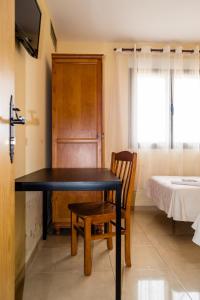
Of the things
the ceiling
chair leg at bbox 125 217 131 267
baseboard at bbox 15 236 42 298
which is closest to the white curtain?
the ceiling

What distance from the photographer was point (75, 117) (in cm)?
320

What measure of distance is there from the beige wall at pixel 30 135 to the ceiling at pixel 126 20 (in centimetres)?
38

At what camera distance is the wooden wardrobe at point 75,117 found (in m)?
3.18

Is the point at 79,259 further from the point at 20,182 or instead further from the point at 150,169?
the point at 150,169

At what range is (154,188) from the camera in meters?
3.83

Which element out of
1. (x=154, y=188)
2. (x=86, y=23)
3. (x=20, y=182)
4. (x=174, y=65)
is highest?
(x=86, y=23)

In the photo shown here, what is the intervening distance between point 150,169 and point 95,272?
2.44 meters

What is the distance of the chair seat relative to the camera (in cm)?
225

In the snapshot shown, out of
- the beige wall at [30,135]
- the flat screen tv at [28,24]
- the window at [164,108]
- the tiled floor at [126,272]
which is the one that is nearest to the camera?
the flat screen tv at [28,24]

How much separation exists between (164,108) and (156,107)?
0.13 m

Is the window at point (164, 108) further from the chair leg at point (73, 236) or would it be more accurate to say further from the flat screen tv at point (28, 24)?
the flat screen tv at point (28, 24)

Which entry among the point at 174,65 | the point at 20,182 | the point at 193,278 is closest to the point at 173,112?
the point at 174,65

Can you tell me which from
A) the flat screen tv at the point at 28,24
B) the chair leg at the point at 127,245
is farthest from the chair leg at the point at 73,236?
the flat screen tv at the point at 28,24

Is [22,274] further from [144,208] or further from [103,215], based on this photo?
[144,208]
